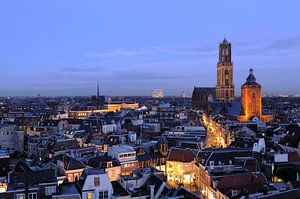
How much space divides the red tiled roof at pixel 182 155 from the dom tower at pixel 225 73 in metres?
126

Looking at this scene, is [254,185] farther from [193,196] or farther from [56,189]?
[56,189]

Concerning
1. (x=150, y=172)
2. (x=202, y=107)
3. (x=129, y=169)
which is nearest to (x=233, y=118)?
(x=202, y=107)

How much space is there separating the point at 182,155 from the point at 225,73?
129m

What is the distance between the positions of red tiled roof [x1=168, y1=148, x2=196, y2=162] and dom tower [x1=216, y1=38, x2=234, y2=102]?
125939 millimetres

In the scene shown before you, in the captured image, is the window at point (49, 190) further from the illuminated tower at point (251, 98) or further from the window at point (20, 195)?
the illuminated tower at point (251, 98)

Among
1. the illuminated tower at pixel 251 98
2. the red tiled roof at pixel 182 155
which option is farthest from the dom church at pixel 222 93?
the red tiled roof at pixel 182 155

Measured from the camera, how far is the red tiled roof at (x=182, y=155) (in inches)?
2422

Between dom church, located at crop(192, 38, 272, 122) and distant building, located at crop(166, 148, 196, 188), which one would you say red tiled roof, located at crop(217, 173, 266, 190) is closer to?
distant building, located at crop(166, 148, 196, 188)

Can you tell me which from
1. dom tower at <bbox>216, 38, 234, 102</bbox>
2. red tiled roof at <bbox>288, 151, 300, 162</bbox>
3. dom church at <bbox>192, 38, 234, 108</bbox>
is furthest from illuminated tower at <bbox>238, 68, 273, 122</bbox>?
red tiled roof at <bbox>288, 151, 300, 162</bbox>

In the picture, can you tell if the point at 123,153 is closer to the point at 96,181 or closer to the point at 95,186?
the point at 96,181

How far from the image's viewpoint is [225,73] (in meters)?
185

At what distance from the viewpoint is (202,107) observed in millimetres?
188250

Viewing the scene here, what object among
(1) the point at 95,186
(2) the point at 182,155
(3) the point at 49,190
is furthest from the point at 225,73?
(3) the point at 49,190

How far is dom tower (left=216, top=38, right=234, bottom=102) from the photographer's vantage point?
184 meters
